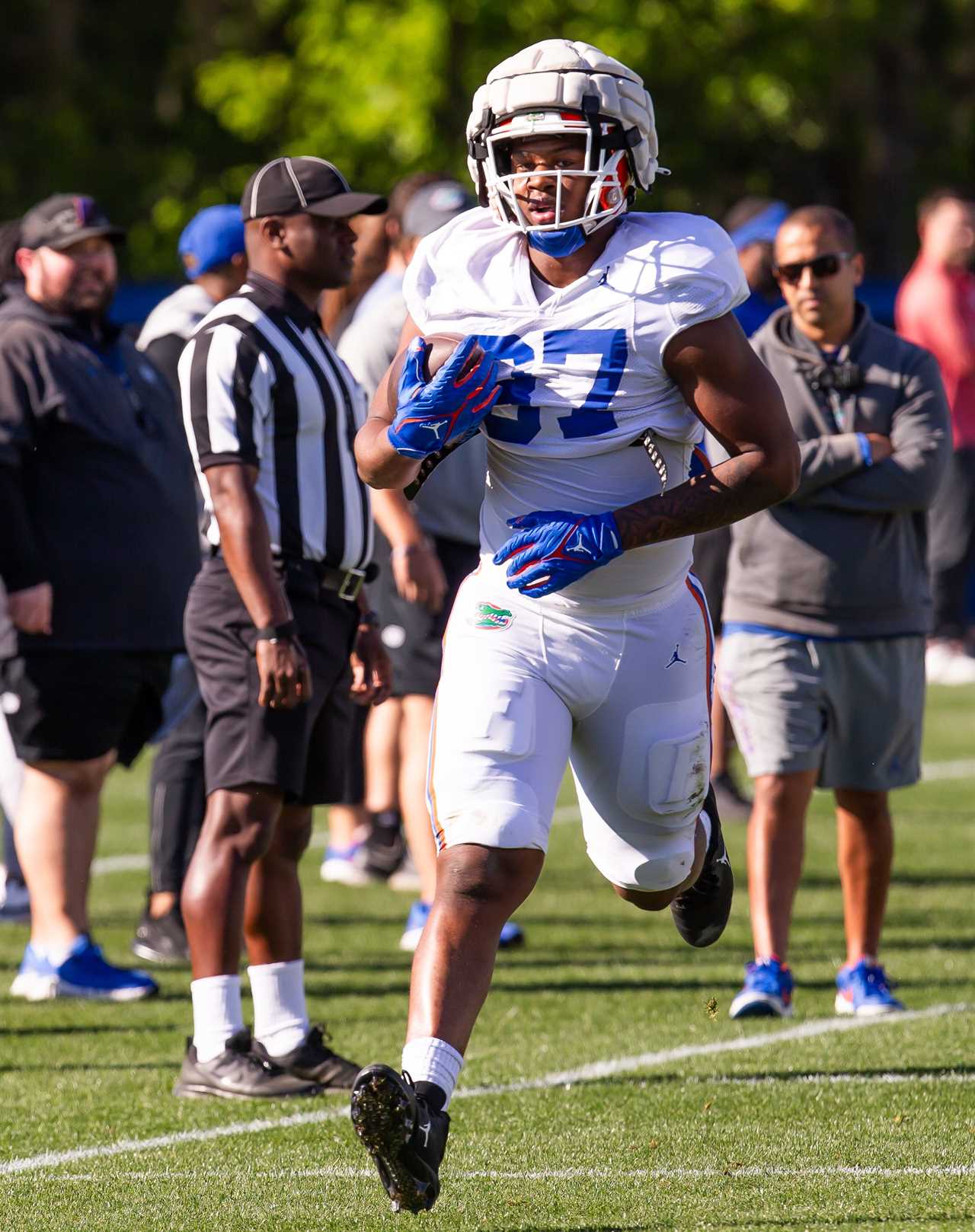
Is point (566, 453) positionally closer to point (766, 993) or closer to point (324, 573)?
point (324, 573)

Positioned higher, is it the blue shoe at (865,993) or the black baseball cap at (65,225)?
the black baseball cap at (65,225)

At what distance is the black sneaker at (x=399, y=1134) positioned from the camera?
12.6 ft

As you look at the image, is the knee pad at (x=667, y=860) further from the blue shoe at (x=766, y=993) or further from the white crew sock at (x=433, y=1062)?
the blue shoe at (x=766, y=993)

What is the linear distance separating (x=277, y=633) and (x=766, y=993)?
76.8 inches

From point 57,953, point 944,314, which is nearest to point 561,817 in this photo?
point 57,953

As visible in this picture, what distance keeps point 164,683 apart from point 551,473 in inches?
115

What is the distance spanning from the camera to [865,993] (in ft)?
21.0

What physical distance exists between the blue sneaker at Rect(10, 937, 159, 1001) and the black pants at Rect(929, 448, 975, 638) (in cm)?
855

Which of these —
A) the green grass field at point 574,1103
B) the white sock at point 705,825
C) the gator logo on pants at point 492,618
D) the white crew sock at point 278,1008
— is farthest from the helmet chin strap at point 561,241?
the white crew sock at point 278,1008

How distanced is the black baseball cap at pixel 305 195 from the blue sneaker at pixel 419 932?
2.58 meters

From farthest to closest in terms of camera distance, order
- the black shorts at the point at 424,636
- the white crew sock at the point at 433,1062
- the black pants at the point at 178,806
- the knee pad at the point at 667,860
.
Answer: the black shorts at the point at 424,636 < the black pants at the point at 178,806 < the knee pad at the point at 667,860 < the white crew sock at the point at 433,1062

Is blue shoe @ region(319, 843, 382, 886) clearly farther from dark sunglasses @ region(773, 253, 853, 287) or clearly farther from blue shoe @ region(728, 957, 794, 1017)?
dark sunglasses @ region(773, 253, 853, 287)

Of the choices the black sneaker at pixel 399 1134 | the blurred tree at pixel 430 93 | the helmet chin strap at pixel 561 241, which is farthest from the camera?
the blurred tree at pixel 430 93

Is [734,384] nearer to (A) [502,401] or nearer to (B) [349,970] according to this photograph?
(A) [502,401]
